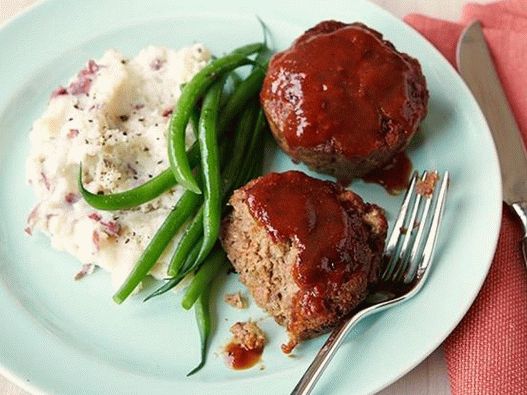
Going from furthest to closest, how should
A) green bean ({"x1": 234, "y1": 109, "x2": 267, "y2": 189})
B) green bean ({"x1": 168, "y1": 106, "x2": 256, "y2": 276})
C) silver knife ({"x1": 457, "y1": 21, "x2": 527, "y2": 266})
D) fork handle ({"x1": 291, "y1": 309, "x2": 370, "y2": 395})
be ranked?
silver knife ({"x1": 457, "y1": 21, "x2": 527, "y2": 266}) < green bean ({"x1": 234, "y1": 109, "x2": 267, "y2": 189}) < green bean ({"x1": 168, "y1": 106, "x2": 256, "y2": 276}) < fork handle ({"x1": 291, "y1": 309, "x2": 370, "y2": 395})

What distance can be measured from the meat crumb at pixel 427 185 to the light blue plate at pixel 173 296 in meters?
0.15

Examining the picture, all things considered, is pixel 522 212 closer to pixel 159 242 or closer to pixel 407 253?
pixel 407 253

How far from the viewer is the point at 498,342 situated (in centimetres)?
475

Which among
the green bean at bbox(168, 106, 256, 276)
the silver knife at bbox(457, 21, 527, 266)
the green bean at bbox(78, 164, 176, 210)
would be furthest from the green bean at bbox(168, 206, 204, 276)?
the silver knife at bbox(457, 21, 527, 266)

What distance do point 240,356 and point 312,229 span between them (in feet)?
2.68

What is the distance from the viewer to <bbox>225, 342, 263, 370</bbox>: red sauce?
4617mm

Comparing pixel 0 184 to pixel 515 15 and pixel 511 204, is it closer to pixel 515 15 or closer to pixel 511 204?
pixel 511 204

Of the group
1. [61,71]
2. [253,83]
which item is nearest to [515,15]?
[253,83]

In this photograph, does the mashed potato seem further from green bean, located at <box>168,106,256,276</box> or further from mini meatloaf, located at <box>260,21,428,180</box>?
mini meatloaf, located at <box>260,21,428,180</box>

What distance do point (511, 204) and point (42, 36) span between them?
3.43 metres

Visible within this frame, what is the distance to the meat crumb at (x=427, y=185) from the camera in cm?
520

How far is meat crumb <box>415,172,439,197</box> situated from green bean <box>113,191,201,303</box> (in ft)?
4.50

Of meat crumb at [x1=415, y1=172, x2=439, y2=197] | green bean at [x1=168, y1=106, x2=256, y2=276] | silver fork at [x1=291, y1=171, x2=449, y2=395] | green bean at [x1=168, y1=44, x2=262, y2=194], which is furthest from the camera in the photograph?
meat crumb at [x1=415, y1=172, x2=439, y2=197]

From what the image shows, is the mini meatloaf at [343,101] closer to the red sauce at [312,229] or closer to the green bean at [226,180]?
the green bean at [226,180]
